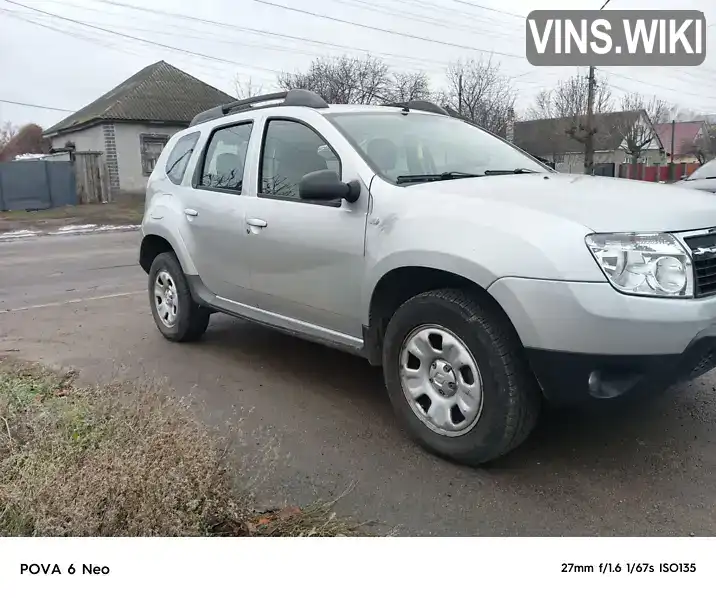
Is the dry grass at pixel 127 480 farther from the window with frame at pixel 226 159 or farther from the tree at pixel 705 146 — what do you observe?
the tree at pixel 705 146

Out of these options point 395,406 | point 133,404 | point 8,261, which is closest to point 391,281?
point 395,406

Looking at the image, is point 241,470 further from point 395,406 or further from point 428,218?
point 428,218

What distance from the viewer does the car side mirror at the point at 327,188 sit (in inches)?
120

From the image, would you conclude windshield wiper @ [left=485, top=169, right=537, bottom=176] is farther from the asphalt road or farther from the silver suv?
the asphalt road

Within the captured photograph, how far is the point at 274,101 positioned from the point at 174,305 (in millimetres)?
1649

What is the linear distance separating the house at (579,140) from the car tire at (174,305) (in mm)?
2484

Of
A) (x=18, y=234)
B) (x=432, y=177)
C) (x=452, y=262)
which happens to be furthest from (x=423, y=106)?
(x=18, y=234)

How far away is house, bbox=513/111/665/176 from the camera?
4539 mm

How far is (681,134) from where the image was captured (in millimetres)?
5102

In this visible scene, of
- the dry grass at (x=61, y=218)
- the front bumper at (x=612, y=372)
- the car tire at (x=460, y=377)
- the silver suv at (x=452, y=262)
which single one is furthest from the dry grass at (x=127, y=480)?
the dry grass at (x=61, y=218)

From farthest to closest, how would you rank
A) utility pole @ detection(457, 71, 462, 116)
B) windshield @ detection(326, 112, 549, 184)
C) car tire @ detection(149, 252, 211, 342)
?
1. car tire @ detection(149, 252, 211, 342)
2. utility pole @ detection(457, 71, 462, 116)
3. windshield @ detection(326, 112, 549, 184)

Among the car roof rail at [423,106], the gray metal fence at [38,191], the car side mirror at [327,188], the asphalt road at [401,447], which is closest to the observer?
the asphalt road at [401,447]

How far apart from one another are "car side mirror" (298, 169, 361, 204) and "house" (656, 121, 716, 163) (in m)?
2.70

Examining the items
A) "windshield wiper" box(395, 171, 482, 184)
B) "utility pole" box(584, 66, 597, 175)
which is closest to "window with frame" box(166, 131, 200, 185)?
"windshield wiper" box(395, 171, 482, 184)
